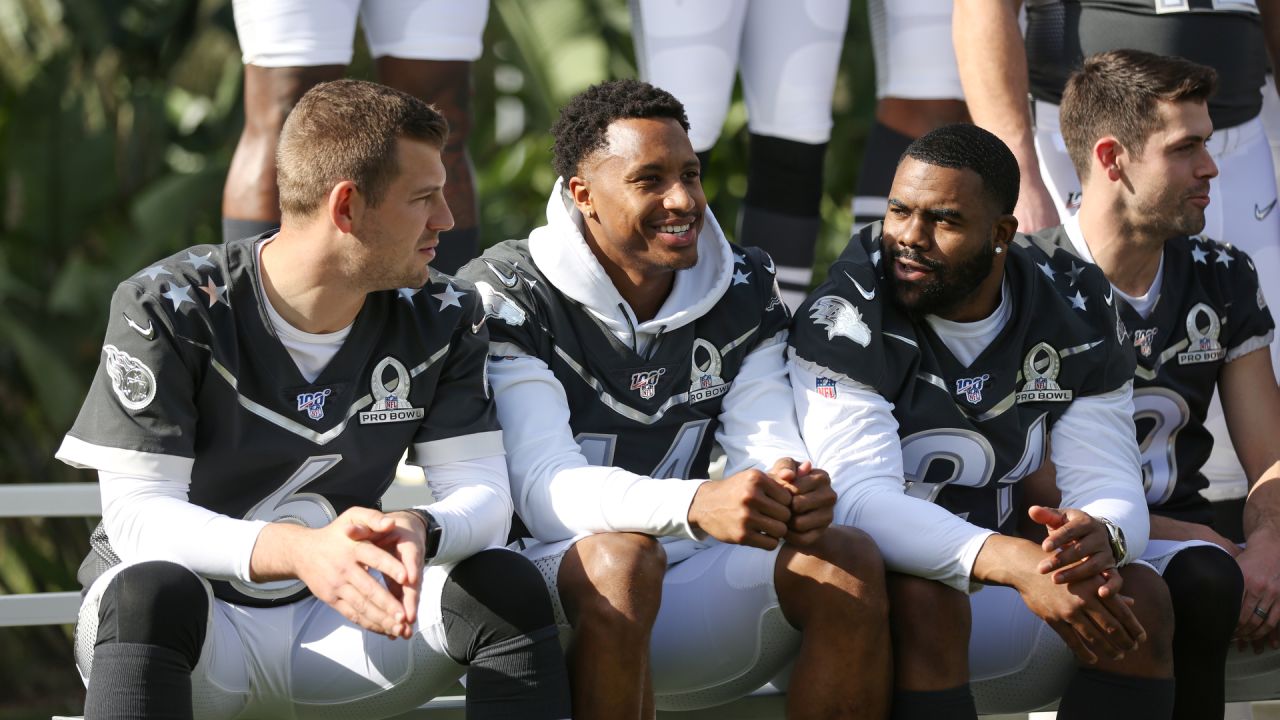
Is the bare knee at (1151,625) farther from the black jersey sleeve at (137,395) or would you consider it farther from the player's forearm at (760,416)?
the black jersey sleeve at (137,395)

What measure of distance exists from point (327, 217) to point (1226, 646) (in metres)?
1.84

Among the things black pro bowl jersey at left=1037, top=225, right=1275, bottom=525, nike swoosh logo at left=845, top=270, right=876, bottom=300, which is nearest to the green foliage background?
black pro bowl jersey at left=1037, top=225, right=1275, bottom=525

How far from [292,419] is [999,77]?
1.89 metres

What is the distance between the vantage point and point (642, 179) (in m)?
3.04

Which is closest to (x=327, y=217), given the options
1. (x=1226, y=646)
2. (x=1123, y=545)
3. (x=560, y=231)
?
(x=560, y=231)

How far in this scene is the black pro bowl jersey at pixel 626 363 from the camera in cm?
295

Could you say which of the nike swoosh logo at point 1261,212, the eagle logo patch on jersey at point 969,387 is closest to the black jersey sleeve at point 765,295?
the eagle logo patch on jersey at point 969,387

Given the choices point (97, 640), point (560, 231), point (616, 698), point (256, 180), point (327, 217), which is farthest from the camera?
point (256, 180)

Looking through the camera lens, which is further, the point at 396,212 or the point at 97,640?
the point at 396,212

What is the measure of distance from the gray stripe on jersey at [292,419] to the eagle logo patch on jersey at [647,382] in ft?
1.41

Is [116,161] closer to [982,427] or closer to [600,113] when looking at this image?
[600,113]

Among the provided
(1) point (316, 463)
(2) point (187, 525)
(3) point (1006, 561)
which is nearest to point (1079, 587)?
(3) point (1006, 561)

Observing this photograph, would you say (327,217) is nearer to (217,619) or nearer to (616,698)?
(217,619)

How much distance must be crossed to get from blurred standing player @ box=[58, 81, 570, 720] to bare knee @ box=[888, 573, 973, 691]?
61 cm
